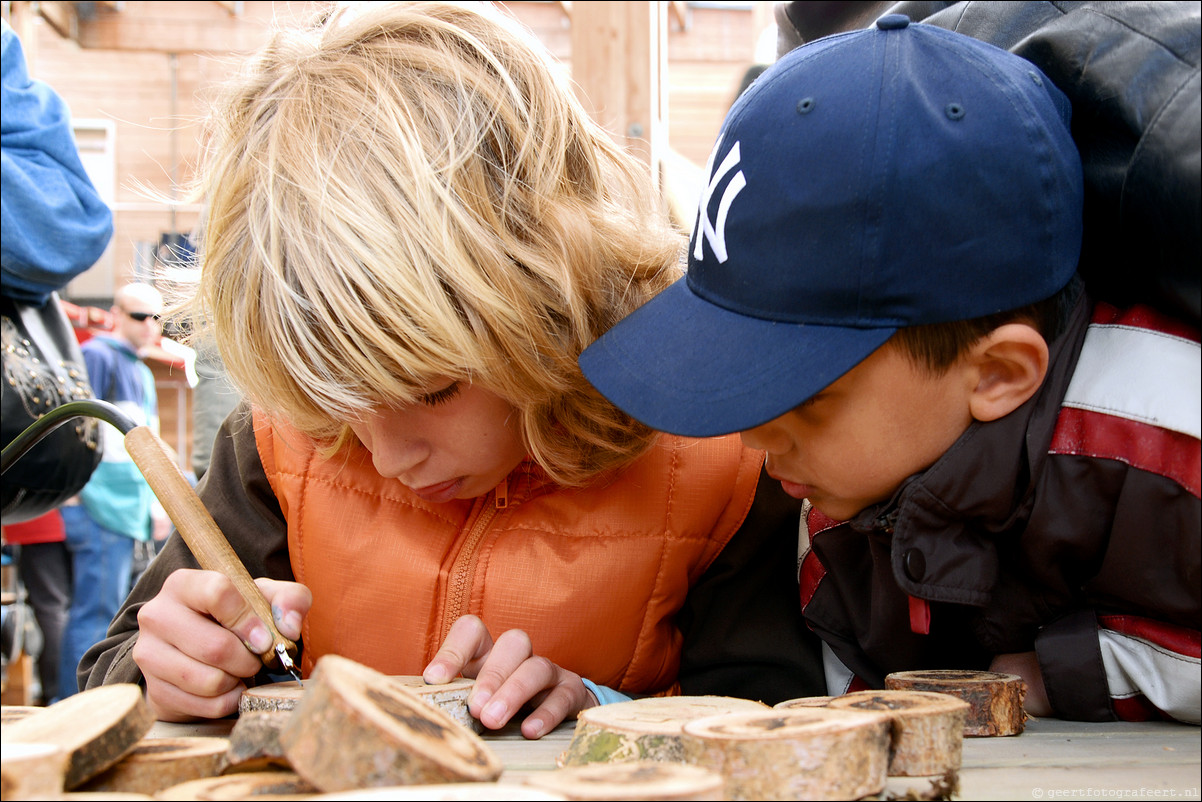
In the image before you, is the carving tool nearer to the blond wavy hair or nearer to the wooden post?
the blond wavy hair

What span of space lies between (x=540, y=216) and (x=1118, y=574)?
677 mm

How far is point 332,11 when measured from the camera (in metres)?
1.39

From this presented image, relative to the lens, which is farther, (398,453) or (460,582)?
(460,582)

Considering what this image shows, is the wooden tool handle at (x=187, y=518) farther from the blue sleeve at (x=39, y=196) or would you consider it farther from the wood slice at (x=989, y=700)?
the blue sleeve at (x=39, y=196)

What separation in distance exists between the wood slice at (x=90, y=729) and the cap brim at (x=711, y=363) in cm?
49

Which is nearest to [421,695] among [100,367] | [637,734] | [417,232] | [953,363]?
[637,734]

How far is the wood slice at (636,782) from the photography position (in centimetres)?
58

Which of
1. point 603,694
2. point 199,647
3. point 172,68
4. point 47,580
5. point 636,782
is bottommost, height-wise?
point 47,580

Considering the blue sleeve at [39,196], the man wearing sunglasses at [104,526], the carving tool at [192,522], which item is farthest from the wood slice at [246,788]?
the man wearing sunglasses at [104,526]

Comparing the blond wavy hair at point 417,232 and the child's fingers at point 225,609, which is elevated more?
the blond wavy hair at point 417,232

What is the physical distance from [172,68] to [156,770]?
249 inches

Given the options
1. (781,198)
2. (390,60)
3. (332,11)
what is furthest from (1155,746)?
(332,11)

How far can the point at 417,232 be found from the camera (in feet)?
3.54

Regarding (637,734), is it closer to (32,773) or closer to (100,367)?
(32,773)
